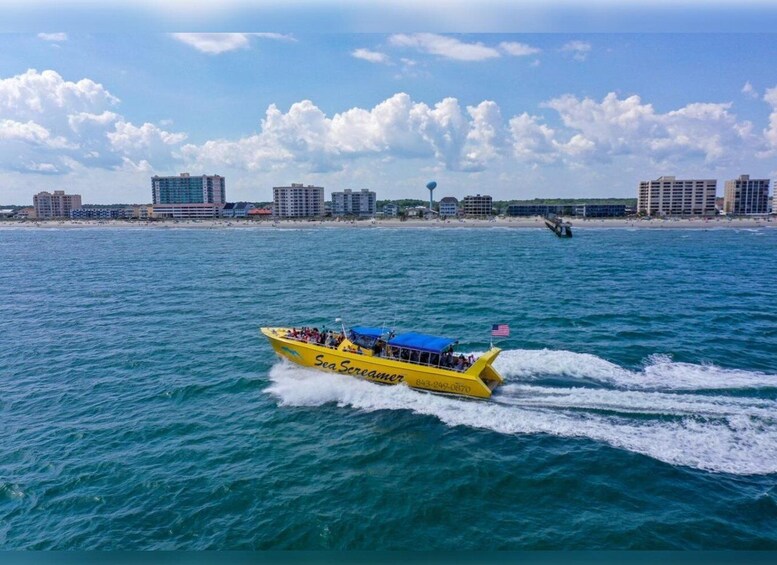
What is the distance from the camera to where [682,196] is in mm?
195250

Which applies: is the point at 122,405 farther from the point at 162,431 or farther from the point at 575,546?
the point at 575,546

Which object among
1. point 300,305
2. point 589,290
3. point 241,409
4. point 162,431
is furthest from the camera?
point 589,290

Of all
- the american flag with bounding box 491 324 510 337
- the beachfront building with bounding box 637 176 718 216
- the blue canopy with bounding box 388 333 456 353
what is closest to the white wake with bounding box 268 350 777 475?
the blue canopy with bounding box 388 333 456 353

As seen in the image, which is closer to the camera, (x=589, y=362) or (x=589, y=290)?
(x=589, y=362)

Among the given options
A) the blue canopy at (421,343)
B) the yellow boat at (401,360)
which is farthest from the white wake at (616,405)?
the blue canopy at (421,343)

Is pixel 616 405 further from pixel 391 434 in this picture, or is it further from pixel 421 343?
pixel 391 434

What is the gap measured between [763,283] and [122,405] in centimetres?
5677

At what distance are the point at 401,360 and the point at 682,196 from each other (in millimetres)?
201957

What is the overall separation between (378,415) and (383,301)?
75.7ft

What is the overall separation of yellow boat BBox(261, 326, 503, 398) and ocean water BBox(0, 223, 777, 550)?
0.66 meters

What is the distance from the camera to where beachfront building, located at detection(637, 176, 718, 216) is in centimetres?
19200

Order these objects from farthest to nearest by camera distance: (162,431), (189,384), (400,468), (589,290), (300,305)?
(589,290), (300,305), (189,384), (162,431), (400,468)

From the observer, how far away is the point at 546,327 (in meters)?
35.3

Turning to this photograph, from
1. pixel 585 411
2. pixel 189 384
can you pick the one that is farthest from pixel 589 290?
pixel 189 384
